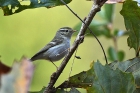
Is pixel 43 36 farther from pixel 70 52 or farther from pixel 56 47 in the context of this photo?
pixel 70 52

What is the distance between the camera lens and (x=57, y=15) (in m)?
2.59

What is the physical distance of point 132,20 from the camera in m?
0.59

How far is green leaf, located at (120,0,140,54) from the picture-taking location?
57 centimetres

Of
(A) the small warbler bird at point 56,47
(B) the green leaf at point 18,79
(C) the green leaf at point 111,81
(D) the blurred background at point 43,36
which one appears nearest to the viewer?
(B) the green leaf at point 18,79

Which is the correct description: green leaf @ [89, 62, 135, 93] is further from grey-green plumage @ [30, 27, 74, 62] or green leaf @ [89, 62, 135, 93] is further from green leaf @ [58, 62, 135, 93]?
grey-green plumage @ [30, 27, 74, 62]

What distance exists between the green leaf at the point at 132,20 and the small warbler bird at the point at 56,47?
62 centimetres

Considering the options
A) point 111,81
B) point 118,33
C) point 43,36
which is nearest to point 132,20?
point 111,81

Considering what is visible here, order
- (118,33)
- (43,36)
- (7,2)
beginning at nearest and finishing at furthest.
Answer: (7,2) → (118,33) → (43,36)

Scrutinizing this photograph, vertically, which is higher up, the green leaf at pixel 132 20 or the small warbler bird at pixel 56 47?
the green leaf at pixel 132 20

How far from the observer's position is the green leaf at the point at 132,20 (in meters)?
0.57

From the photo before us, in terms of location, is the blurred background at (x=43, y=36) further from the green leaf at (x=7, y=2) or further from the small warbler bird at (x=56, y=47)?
the green leaf at (x=7, y=2)

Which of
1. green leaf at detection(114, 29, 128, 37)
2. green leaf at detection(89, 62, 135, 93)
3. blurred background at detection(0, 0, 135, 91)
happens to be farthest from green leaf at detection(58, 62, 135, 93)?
blurred background at detection(0, 0, 135, 91)

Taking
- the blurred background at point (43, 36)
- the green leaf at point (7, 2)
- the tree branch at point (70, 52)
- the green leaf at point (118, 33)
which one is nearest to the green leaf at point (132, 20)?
the tree branch at point (70, 52)

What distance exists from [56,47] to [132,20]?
94cm
